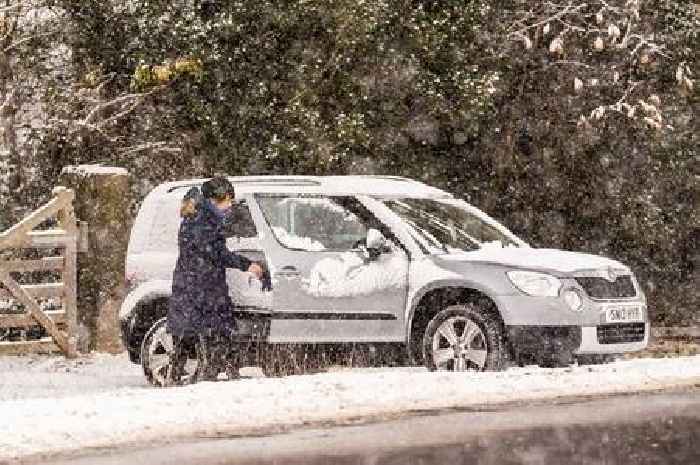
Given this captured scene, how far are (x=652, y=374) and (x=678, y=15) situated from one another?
35.5 ft

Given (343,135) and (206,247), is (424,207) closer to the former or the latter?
(206,247)

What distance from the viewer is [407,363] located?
15570 mm

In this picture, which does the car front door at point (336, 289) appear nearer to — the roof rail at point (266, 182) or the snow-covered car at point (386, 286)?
the snow-covered car at point (386, 286)

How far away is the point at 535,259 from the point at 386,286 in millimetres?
1330

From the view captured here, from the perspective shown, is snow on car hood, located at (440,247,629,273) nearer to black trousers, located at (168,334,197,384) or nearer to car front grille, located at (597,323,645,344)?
car front grille, located at (597,323,645,344)

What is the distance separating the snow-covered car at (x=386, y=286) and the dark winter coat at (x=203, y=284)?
0.75 metres

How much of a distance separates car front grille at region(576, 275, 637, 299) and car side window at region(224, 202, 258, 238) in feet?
9.88

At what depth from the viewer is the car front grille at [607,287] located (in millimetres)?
15387

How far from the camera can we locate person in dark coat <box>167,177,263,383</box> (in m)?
14.9

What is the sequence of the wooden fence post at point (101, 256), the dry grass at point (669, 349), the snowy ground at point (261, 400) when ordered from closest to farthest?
the snowy ground at point (261, 400) → the wooden fence post at point (101, 256) → the dry grass at point (669, 349)

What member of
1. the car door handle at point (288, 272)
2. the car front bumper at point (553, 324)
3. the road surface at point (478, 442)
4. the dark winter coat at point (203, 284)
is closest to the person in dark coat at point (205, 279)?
the dark winter coat at point (203, 284)

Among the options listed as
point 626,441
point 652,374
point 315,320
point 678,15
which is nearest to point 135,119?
point 678,15

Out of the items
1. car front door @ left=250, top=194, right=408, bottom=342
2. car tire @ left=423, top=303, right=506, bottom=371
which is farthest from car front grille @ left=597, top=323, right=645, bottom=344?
car front door @ left=250, top=194, right=408, bottom=342

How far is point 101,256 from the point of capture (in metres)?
18.9
